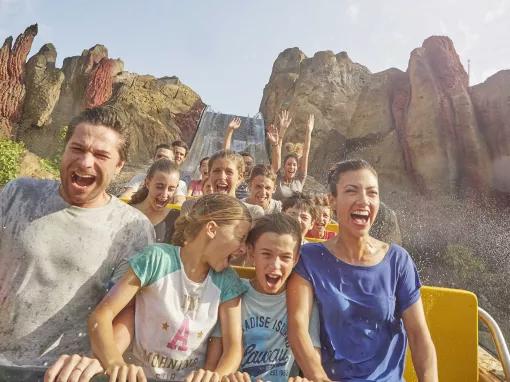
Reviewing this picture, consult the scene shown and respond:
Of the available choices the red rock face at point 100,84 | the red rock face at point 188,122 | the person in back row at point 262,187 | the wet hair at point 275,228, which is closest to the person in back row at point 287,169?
the person in back row at point 262,187

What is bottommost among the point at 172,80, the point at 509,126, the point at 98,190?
the point at 98,190

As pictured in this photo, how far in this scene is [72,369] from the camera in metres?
1.03

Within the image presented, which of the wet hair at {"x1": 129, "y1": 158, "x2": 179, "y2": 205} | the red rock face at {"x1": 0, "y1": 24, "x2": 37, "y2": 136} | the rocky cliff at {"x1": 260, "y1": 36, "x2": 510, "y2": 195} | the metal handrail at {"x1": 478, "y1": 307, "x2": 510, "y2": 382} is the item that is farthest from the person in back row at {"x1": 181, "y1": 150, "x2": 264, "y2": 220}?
the red rock face at {"x1": 0, "y1": 24, "x2": 37, "y2": 136}

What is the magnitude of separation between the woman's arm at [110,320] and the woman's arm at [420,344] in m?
1.19

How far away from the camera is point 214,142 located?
67.9 feet

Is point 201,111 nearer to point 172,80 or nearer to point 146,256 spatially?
point 172,80

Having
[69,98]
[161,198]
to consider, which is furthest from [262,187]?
[69,98]

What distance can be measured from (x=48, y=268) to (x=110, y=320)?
33 centimetres

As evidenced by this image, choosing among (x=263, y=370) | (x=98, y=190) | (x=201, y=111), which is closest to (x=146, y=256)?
(x=98, y=190)

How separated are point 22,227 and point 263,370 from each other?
1.16 m

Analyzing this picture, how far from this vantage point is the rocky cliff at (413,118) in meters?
15.3

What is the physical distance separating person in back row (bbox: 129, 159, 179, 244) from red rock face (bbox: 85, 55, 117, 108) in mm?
18018

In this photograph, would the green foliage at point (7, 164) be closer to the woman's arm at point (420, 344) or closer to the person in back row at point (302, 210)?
the person in back row at point (302, 210)

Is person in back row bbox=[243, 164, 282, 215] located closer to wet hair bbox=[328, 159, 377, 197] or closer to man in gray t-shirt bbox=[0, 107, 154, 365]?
wet hair bbox=[328, 159, 377, 197]
